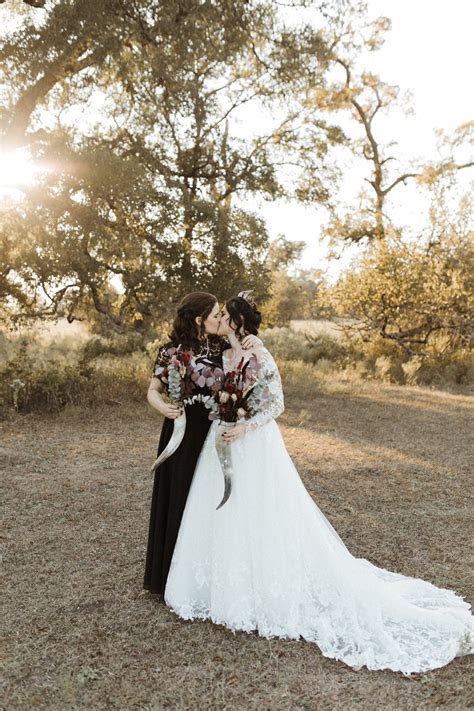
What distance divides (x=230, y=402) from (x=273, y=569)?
1034 mm

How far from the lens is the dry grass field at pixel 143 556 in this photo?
10.5 ft

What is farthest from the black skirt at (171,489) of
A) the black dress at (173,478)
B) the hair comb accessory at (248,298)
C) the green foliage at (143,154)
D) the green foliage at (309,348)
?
the green foliage at (309,348)

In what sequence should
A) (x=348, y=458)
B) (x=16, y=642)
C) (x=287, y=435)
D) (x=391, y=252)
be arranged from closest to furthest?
(x=16, y=642), (x=348, y=458), (x=287, y=435), (x=391, y=252)

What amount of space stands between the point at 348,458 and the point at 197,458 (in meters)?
4.52

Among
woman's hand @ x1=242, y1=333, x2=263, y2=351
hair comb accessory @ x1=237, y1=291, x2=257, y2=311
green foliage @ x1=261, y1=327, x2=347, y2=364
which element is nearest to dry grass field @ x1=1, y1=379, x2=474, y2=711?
woman's hand @ x1=242, y1=333, x2=263, y2=351

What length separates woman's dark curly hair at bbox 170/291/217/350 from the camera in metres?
4.07

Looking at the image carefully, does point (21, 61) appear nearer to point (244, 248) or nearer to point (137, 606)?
point (244, 248)

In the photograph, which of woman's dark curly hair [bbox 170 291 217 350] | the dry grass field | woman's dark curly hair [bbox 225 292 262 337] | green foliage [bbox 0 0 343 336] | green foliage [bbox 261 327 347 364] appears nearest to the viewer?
the dry grass field

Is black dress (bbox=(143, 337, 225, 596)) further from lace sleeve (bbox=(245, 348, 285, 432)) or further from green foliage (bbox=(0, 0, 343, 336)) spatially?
green foliage (bbox=(0, 0, 343, 336))

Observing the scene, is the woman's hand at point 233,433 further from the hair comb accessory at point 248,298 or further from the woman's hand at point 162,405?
the hair comb accessory at point 248,298

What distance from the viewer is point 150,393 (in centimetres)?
411

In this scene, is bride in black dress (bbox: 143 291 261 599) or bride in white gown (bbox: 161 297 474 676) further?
bride in black dress (bbox: 143 291 261 599)

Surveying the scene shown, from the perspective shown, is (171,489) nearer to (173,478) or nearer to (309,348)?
(173,478)

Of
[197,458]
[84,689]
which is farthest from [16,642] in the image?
[197,458]
